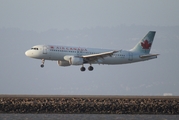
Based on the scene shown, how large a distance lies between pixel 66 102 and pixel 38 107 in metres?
2.68

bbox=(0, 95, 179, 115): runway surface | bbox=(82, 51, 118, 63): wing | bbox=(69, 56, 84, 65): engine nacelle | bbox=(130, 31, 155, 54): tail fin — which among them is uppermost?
bbox=(130, 31, 155, 54): tail fin

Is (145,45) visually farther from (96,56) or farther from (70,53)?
(70,53)

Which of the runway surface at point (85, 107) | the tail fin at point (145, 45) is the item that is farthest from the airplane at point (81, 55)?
the runway surface at point (85, 107)

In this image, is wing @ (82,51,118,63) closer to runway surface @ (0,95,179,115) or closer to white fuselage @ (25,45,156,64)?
white fuselage @ (25,45,156,64)

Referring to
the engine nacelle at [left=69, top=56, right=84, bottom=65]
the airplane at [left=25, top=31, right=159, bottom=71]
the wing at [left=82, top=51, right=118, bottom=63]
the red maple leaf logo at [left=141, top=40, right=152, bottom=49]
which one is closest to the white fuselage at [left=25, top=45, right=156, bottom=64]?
the airplane at [left=25, top=31, right=159, bottom=71]

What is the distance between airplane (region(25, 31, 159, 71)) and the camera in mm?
72688

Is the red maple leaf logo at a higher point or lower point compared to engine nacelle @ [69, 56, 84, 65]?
higher

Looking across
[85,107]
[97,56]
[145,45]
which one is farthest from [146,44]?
[85,107]

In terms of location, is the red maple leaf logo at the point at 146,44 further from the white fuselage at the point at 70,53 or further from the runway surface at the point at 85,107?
the runway surface at the point at 85,107

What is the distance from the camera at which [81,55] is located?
75688mm

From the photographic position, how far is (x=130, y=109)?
1826 inches

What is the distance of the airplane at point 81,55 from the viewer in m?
72.7
